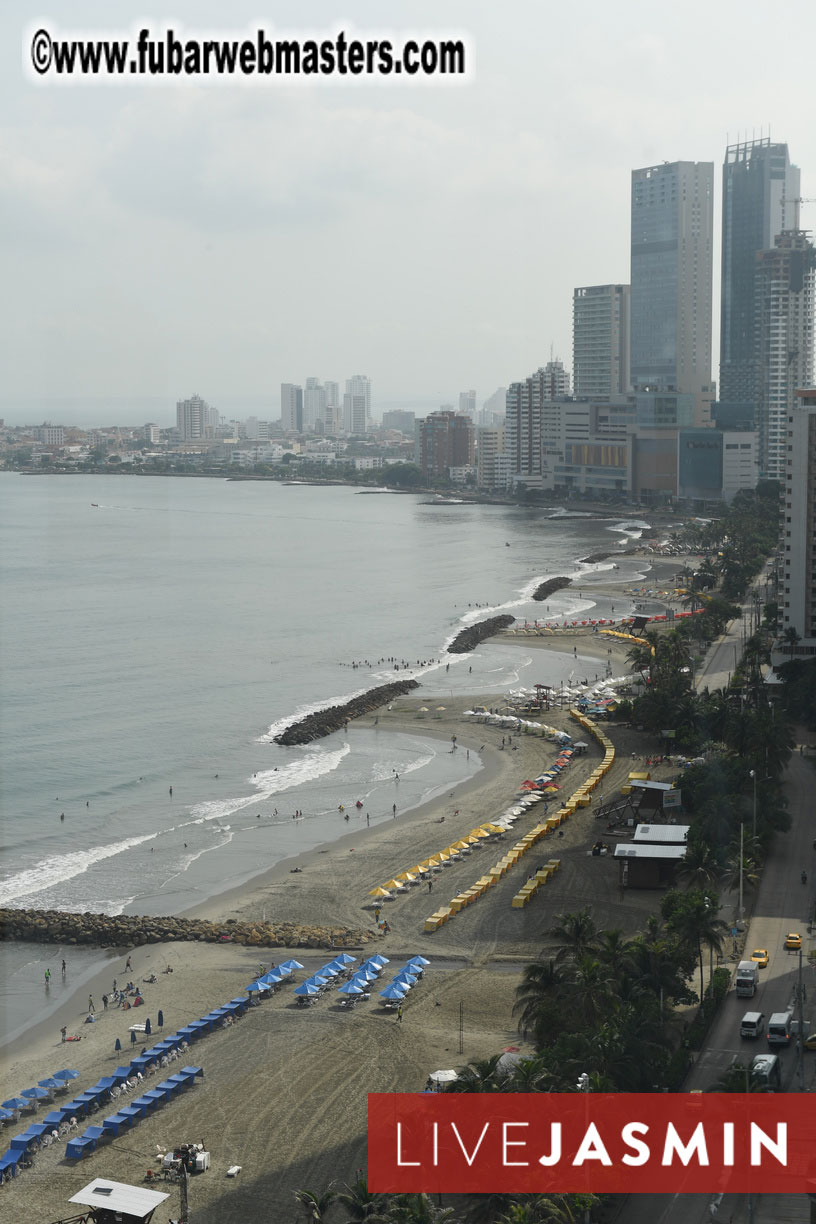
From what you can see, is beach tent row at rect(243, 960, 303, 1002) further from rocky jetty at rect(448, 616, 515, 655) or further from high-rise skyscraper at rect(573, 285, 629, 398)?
high-rise skyscraper at rect(573, 285, 629, 398)

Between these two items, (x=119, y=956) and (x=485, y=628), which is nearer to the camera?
(x=119, y=956)

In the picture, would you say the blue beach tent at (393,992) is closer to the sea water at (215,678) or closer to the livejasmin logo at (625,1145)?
the livejasmin logo at (625,1145)

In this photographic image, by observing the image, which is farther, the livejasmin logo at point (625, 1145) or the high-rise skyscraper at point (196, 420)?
the high-rise skyscraper at point (196, 420)

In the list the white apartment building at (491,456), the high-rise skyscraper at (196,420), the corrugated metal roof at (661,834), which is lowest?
the corrugated metal roof at (661,834)

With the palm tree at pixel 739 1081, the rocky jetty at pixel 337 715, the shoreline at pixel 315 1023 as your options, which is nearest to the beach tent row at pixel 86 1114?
the shoreline at pixel 315 1023

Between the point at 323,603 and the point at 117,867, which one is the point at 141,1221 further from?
the point at 323,603

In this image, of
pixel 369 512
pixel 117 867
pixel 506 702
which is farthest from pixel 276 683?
pixel 369 512
